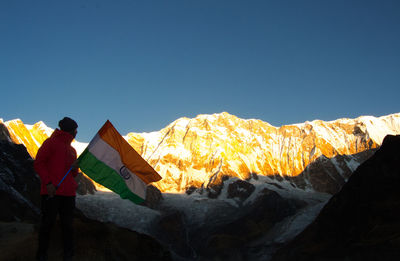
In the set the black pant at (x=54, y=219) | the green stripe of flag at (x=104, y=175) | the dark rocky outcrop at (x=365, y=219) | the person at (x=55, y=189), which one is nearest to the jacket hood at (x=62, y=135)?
the person at (x=55, y=189)

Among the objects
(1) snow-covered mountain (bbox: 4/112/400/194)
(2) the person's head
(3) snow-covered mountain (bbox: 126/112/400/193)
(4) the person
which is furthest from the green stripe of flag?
(3) snow-covered mountain (bbox: 126/112/400/193)

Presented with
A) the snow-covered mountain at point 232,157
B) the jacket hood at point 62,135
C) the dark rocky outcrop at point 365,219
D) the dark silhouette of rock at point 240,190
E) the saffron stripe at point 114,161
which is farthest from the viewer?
the snow-covered mountain at point 232,157

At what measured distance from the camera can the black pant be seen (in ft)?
24.4

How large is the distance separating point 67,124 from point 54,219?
7.12 feet

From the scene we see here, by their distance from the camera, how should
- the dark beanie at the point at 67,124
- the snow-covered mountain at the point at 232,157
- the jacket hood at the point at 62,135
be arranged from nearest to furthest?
the jacket hood at the point at 62,135 → the dark beanie at the point at 67,124 → the snow-covered mountain at the point at 232,157

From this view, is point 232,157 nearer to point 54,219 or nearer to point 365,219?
point 365,219

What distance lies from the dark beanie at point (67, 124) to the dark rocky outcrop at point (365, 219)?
38278mm

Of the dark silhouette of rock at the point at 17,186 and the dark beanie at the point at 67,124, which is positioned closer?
the dark beanie at the point at 67,124

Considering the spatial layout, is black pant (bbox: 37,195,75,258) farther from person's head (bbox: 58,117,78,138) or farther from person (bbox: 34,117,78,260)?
person's head (bbox: 58,117,78,138)

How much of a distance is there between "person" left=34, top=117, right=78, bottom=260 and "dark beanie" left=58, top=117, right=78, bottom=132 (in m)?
0.18

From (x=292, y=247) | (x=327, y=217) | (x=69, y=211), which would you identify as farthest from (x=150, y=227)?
(x=69, y=211)

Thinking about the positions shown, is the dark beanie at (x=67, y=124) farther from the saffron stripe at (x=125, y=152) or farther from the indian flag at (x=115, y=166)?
the saffron stripe at (x=125, y=152)

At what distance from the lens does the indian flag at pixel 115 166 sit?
10586mm

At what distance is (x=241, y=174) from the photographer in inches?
6575
